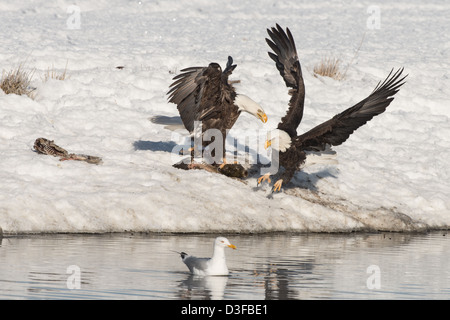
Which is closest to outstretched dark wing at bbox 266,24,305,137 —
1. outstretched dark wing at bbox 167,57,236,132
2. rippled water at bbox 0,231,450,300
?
outstretched dark wing at bbox 167,57,236,132

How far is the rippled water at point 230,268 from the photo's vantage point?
340 inches

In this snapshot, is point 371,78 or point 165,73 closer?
point 165,73

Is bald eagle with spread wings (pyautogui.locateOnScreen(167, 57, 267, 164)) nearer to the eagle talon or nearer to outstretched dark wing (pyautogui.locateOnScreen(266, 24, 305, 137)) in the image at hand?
outstretched dark wing (pyautogui.locateOnScreen(266, 24, 305, 137))

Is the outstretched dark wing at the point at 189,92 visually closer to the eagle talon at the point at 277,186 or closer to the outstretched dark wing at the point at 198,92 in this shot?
the outstretched dark wing at the point at 198,92

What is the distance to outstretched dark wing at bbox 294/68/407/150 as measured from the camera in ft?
45.6

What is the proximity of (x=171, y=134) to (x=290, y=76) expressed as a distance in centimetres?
295

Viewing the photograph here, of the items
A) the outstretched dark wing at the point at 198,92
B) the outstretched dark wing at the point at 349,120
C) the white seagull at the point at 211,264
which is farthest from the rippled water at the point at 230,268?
the outstretched dark wing at the point at 198,92

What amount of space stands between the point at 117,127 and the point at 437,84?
11.1m

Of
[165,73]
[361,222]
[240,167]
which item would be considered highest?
[165,73]

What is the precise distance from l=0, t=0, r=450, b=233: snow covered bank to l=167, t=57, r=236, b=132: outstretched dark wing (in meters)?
1.08

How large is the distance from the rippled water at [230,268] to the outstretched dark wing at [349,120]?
213cm

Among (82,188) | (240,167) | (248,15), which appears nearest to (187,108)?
(240,167)
